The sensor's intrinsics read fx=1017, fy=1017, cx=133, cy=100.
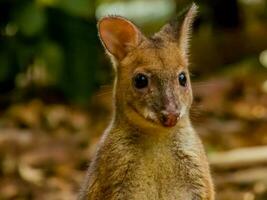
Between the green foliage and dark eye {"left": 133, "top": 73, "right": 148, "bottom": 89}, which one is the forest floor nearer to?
the green foliage

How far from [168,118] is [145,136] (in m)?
0.44

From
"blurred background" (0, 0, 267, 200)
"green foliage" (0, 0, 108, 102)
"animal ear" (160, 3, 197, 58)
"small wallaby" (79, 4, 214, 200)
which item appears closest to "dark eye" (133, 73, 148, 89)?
"small wallaby" (79, 4, 214, 200)

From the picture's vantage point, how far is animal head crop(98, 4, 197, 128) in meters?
6.18

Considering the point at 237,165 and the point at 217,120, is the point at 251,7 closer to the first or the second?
the point at 217,120

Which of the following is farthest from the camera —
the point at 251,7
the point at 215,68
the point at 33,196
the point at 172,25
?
the point at 251,7

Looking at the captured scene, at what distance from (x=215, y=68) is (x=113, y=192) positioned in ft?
24.5

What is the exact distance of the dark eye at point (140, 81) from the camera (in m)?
6.31

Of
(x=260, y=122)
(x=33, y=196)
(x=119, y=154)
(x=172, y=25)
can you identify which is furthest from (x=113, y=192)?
(x=260, y=122)

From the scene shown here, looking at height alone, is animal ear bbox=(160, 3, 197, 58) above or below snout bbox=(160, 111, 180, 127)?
above

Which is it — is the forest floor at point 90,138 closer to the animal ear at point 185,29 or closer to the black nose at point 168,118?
the animal ear at point 185,29

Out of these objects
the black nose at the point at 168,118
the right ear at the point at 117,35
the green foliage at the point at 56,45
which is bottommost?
the black nose at the point at 168,118

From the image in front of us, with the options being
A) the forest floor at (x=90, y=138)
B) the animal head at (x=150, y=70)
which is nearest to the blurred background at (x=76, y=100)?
the forest floor at (x=90, y=138)

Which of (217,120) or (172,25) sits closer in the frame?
(172,25)

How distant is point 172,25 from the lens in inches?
265
